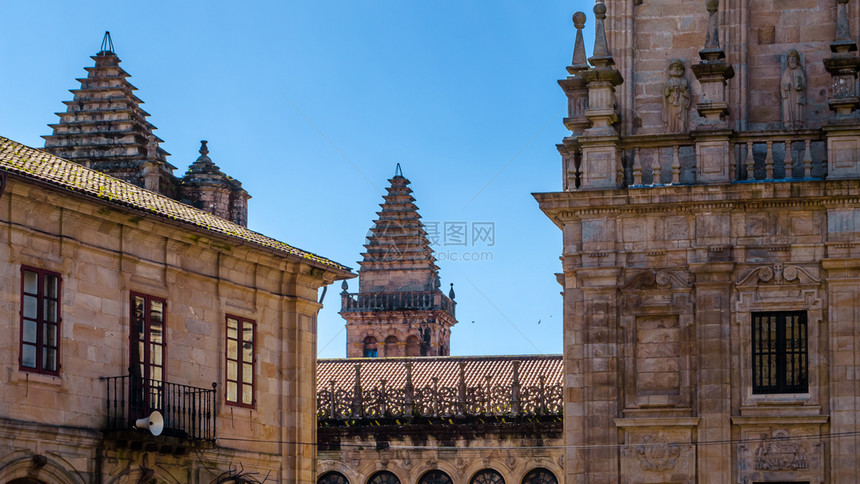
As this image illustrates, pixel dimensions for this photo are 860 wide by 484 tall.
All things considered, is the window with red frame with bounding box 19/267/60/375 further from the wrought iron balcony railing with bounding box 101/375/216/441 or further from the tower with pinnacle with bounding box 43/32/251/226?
the tower with pinnacle with bounding box 43/32/251/226

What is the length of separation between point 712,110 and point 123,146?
888 inches

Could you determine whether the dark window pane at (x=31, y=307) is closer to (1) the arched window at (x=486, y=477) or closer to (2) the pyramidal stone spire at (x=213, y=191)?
(2) the pyramidal stone spire at (x=213, y=191)

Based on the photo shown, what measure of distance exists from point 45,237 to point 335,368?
100 ft

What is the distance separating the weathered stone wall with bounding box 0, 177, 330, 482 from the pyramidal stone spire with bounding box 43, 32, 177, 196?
13469 millimetres

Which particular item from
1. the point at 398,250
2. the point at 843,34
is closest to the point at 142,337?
the point at 843,34

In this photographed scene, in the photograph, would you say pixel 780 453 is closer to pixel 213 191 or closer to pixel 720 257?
pixel 720 257

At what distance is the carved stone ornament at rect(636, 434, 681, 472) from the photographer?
30.5m

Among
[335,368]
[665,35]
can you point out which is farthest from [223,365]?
[335,368]

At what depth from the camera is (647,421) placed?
3064cm

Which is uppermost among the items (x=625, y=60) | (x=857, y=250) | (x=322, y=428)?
(x=625, y=60)

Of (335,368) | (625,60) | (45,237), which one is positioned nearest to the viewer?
(45,237)

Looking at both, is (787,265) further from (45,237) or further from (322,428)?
(322,428)

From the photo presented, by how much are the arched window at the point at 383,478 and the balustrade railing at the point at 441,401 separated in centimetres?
172

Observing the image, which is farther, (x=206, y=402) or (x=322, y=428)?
(x=322, y=428)
